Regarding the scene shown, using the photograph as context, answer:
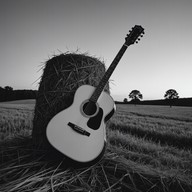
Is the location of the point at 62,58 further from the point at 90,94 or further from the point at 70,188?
the point at 70,188

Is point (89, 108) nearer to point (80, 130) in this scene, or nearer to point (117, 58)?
point (80, 130)

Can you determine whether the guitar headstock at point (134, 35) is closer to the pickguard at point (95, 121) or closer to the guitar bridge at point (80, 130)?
the pickguard at point (95, 121)

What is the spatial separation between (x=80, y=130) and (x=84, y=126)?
0.31 ft

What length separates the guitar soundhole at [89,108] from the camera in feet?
7.30

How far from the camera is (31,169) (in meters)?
2.02

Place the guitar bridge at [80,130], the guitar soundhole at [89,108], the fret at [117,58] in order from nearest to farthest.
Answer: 1. the guitar bridge at [80,130]
2. the guitar soundhole at [89,108]
3. the fret at [117,58]

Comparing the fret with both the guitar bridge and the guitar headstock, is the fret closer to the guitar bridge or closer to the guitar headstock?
the guitar headstock

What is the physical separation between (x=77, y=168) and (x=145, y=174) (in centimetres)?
86

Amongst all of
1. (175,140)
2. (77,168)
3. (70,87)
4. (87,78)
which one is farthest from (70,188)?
(175,140)

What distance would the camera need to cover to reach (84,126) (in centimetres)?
205

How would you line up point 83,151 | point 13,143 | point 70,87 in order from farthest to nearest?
point 13,143 → point 70,87 → point 83,151

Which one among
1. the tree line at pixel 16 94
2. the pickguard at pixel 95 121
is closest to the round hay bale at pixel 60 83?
the pickguard at pixel 95 121

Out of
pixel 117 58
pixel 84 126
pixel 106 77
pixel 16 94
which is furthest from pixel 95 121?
pixel 16 94

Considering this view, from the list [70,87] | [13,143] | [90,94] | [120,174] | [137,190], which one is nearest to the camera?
[137,190]
